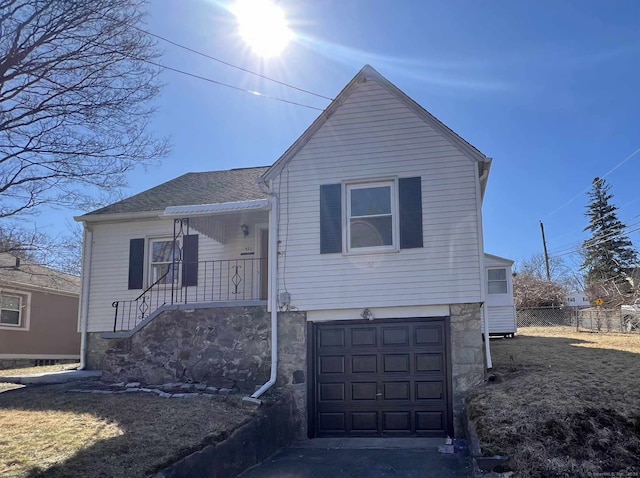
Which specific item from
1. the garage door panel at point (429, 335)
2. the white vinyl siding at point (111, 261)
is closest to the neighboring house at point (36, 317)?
the white vinyl siding at point (111, 261)

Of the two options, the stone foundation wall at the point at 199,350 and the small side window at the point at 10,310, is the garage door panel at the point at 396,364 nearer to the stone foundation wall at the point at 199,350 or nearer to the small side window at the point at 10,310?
the stone foundation wall at the point at 199,350

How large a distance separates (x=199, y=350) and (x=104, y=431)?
3358 millimetres

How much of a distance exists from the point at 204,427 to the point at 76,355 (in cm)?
1487

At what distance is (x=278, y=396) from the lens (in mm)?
8539

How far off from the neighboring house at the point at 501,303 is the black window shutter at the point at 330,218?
8.81 metres

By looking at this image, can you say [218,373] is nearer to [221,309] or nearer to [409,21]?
[221,309]

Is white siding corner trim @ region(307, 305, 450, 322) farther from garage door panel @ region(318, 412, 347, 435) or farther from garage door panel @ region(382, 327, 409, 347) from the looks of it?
garage door panel @ region(318, 412, 347, 435)

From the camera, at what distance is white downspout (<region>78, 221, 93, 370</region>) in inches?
490

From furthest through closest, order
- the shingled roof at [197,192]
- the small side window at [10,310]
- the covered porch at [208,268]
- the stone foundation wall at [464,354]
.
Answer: the small side window at [10,310] < the shingled roof at [197,192] < the covered porch at [208,268] < the stone foundation wall at [464,354]

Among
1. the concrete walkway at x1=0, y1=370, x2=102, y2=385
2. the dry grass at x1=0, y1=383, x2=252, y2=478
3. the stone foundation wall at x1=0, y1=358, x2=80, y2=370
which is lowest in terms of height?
the stone foundation wall at x1=0, y1=358, x2=80, y2=370

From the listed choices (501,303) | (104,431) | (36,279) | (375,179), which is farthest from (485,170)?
(36,279)

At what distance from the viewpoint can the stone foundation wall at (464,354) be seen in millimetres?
8305

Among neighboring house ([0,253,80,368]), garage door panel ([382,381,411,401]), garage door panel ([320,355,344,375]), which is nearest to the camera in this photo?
garage door panel ([382,381,411,401])

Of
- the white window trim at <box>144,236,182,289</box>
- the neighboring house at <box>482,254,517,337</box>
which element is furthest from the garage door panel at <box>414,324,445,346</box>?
the neighboring house at <box>482,254,517,337</box>
